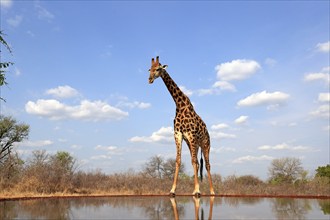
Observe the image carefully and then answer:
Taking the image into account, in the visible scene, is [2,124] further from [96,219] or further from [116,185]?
[96,219]

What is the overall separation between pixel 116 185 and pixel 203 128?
23.9 feet

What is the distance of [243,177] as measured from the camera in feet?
70.5

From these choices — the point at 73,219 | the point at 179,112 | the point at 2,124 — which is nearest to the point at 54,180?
the point at 179,112

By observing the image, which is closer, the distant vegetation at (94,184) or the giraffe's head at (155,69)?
the giraffe's head at (155,69)

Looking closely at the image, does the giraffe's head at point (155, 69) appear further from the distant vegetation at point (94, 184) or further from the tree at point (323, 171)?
the tree at point (323, 171)

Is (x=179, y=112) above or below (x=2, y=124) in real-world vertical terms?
below

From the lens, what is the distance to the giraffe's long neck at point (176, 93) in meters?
12.0

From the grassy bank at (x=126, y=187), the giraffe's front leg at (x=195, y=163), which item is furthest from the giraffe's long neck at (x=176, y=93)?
the grassy bank at (x=126, y=187)

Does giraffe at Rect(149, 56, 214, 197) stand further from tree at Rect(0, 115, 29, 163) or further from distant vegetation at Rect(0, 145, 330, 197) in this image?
tree at Rect(0, 115, 29, 163)

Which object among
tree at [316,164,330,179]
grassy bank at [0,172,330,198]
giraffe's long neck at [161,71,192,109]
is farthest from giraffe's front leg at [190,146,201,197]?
tree at [316,164,330,179]

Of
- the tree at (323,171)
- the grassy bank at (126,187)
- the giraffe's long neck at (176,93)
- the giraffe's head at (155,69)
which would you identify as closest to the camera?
the giraffe's head at (155,69)

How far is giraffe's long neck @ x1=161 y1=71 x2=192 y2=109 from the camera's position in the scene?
1197 cm

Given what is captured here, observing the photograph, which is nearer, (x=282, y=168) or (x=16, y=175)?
(x=16, y=175)

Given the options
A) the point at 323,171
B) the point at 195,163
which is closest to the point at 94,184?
the point at 195,163
